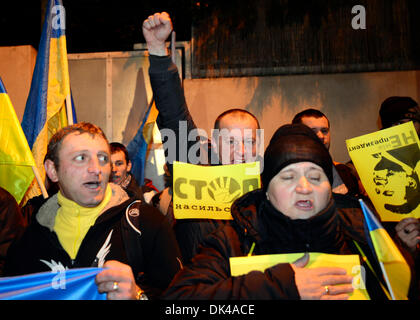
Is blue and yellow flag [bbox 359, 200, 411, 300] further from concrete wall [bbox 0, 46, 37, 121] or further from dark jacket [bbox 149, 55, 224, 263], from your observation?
concrete wall [bbox 0, 46, 37, 121]

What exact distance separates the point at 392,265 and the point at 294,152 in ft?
2.16

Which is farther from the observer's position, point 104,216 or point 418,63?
point 418,63

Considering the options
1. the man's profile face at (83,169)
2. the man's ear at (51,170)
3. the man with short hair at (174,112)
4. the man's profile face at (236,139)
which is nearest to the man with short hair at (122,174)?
the man with short hair at (174,112)

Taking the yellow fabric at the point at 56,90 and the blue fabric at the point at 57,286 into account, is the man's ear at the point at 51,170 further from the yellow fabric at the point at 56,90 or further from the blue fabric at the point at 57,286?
the yellow fabric at the point at 56,90

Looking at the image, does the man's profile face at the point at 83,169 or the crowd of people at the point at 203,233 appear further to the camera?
the man's profile face at the point at 83,169

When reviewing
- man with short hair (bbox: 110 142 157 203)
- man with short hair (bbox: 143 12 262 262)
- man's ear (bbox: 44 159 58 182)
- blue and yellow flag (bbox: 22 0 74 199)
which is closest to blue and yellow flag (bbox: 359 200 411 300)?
man with short hair (bbox: 143 12 262 262)

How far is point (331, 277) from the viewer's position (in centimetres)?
163

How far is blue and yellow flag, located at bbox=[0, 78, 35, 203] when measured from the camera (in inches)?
130

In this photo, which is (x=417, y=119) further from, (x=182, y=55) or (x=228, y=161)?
(x=182, y=55)

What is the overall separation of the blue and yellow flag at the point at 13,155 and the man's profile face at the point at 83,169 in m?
1.20

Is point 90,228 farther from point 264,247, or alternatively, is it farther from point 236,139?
point 236,139

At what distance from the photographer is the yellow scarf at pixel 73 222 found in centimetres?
214

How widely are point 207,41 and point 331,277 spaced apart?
4.97 meters

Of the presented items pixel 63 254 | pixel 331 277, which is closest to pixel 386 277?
pixel 331 277
